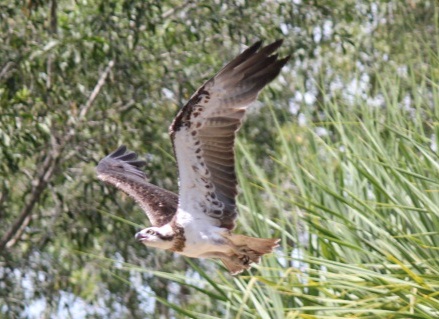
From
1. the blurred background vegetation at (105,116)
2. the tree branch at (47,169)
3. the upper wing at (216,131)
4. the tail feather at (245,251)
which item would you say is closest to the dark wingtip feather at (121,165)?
the blurred background vegetation at (105,116)

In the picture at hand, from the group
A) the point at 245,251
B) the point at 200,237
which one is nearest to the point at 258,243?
the point at 245,251

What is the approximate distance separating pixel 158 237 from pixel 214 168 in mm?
455

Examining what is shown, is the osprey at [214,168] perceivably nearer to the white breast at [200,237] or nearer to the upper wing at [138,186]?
the white breast at [200,237]

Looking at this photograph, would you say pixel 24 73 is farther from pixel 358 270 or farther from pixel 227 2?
pixel 358 270

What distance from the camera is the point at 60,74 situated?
35.3 feet

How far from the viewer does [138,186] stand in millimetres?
7785

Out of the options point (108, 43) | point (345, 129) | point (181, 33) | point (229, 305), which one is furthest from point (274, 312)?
point (181, 33)

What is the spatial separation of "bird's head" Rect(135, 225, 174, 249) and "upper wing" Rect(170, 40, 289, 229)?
154 mm

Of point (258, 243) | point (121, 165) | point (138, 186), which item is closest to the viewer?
point (258, 243)

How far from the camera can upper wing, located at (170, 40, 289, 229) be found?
6.41 m

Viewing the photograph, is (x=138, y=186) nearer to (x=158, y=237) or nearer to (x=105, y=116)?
(x=158, y=237)

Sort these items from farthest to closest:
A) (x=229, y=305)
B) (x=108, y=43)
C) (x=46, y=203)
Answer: (x=46, y=203)
(x=108, y=43)
(x=229, y=305)

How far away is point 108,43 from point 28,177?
55.5 inches

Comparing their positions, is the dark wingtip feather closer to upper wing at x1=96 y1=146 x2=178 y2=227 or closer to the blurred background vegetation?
upper wing at x1=96 y1=146 x2=178 y2=227
